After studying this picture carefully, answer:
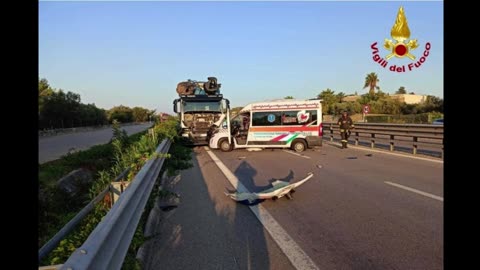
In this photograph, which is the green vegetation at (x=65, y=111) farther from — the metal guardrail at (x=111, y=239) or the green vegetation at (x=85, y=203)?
the metal guardrail at (x=111, y=239)

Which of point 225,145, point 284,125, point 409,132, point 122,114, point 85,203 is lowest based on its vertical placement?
point 85,203

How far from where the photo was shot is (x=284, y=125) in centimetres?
1844

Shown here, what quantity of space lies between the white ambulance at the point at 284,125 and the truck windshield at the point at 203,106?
3.73 meters

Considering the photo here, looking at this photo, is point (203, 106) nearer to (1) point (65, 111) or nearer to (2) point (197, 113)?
(2) point (197, 113)

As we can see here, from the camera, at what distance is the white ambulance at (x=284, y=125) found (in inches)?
717

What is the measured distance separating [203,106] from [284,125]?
19.3 feet

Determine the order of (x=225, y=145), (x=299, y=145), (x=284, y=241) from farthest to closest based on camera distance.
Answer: (x=225, y=145) < (x=299, y=145) < (x=284, y=241)

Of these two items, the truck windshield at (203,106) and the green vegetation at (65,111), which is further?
the green vegetation at (65,111)

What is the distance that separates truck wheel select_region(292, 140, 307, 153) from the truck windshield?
5.58 meters

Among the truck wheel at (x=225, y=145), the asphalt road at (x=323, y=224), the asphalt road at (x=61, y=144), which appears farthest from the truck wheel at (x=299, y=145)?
the asphalt road at (x=61, y=144)

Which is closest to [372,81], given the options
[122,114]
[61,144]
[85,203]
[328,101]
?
[328,101]
